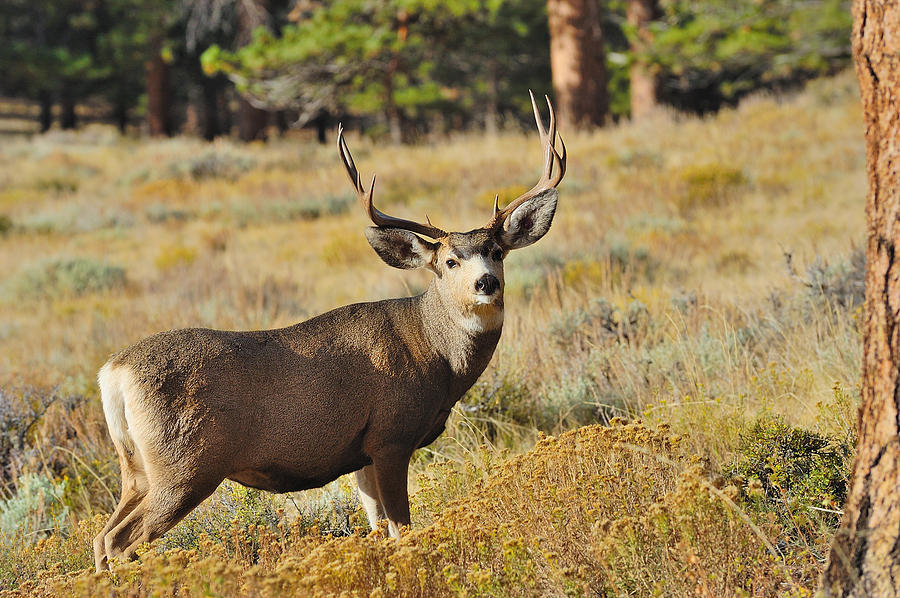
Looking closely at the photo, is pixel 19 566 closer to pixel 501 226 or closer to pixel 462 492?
pixel 462 492

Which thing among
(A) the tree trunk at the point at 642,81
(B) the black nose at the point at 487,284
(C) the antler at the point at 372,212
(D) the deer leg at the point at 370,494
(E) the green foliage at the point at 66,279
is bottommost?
(D) the deer leg at the point at 370,494

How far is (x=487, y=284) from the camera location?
3.86 meters

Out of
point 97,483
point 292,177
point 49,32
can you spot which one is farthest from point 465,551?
point 49,32

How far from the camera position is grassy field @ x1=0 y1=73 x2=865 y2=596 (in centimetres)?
316

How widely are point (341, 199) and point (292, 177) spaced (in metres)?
2.52

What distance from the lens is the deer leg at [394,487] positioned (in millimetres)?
3797

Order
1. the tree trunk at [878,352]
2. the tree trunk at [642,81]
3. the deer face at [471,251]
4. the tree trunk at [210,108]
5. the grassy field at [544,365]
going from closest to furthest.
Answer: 1. the tree trunk at [878,352]
2. the grassy field at [544,365]
3. the deer face at [471,251]
4. the tree trunk at [642,81]
5. the tree trunk at [210,108]

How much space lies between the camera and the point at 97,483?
5.23 m

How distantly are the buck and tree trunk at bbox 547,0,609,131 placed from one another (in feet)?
45.6

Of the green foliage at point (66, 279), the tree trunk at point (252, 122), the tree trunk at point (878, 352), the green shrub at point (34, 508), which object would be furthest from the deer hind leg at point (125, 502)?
the tree trunk at point (252, 122)

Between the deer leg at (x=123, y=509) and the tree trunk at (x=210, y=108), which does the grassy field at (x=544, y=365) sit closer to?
the deer leg at (x=123, y=509)

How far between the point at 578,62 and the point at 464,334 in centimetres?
1460

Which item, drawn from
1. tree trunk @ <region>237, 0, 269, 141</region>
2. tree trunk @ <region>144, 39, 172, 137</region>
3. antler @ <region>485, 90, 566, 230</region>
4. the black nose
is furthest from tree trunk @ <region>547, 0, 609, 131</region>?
tree trunk @ <region>144, 39, 172, 137</region>

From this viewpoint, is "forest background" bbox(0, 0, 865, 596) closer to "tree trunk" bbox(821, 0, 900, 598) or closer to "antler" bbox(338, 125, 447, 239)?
"tree trunk" bbox(821, 0, 900, 598)
